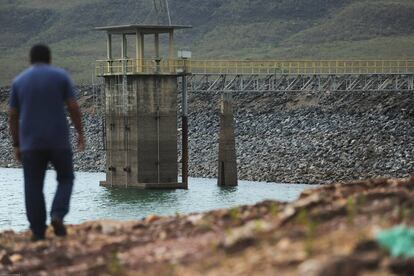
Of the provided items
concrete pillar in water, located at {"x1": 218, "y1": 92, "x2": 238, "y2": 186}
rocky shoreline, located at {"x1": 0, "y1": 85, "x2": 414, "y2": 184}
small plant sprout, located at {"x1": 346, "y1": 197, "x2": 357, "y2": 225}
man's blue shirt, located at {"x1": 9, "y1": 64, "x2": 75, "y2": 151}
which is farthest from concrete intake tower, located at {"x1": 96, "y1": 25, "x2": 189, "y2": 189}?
small plant sprout, located at {"x1": 346, "y1": 197, "x2": 357, "y2": 225}

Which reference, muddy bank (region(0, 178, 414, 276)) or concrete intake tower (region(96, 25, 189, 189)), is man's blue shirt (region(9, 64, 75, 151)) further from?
concrete intake tower (region(96, 25, 189, 189))

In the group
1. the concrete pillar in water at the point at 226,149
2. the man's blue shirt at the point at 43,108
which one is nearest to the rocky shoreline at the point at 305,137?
the concrete pillar in water at the point at 226,149

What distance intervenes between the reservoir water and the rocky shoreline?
4275mm

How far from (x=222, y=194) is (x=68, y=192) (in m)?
42.3

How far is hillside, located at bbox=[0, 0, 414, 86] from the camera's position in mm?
140875

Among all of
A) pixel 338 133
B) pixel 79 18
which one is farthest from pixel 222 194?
pixel 79 18

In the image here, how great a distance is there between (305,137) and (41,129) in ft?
210

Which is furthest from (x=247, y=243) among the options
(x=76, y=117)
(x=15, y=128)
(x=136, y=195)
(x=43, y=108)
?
(x=136, y=195)

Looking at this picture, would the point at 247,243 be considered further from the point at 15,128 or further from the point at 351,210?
the point at 15,128

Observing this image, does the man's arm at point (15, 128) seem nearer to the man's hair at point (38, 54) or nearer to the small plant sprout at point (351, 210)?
the man's hair at point (38, 54)

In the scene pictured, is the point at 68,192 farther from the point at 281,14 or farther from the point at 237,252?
the point at 281,14

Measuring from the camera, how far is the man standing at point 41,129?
15.9 m

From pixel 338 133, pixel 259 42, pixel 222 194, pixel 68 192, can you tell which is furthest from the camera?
pixel 259 42

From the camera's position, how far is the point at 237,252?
13.2 metres
